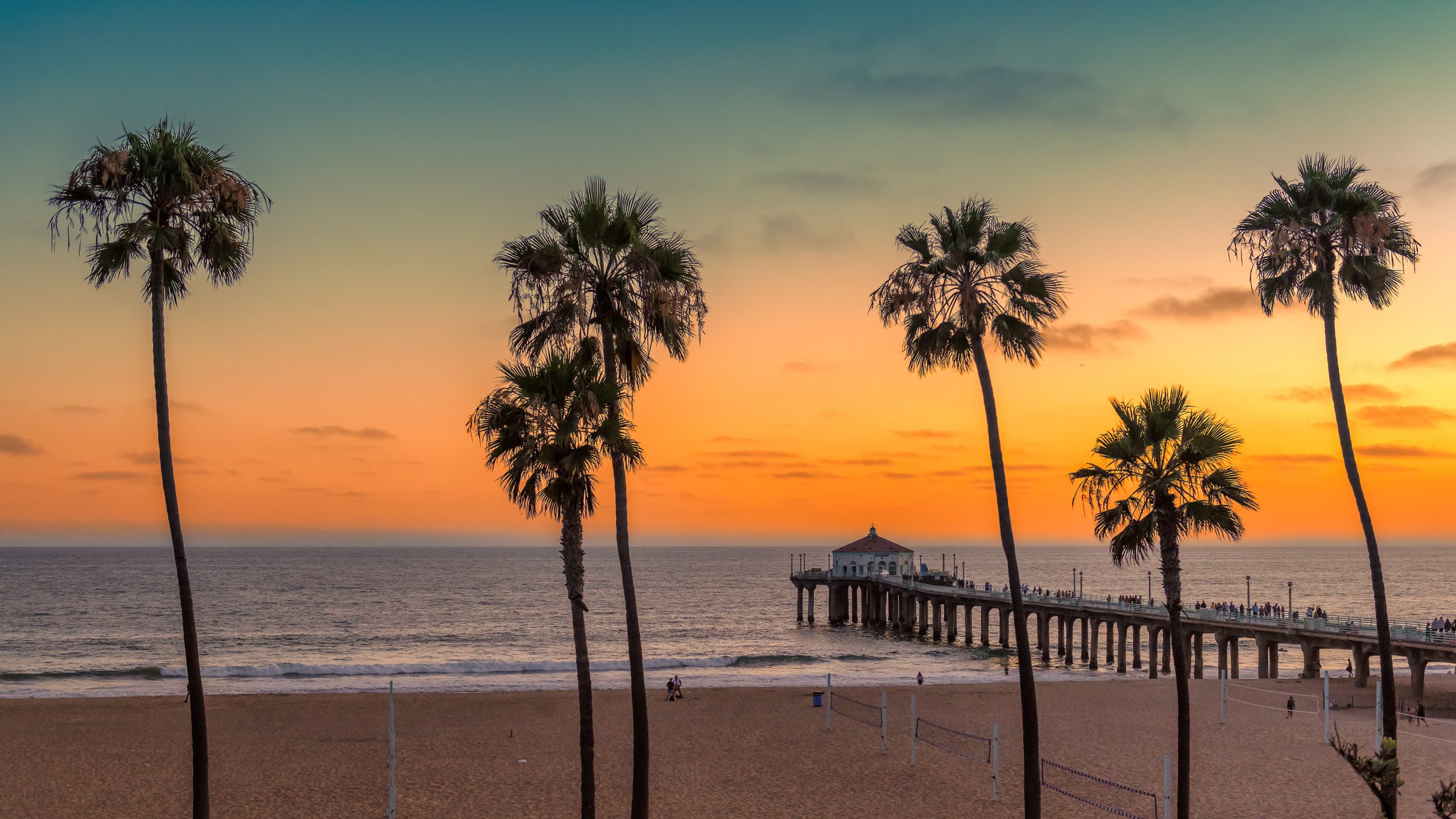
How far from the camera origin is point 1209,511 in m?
16.5

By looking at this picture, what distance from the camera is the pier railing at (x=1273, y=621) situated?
41875mm

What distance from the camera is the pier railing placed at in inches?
1649

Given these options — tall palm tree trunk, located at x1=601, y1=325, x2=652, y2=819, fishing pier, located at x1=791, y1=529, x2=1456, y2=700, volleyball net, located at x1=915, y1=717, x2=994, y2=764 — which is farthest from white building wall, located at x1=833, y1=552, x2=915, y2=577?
tall palm tree trunk, located at x1=601, y1=325, x2=652, y2=819

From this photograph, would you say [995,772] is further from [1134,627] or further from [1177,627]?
[1134,627]

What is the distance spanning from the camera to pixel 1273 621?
51.2 m

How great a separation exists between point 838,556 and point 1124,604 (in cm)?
3441

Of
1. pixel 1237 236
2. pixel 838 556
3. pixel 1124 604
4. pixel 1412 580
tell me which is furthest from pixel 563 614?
pixel 1412 580

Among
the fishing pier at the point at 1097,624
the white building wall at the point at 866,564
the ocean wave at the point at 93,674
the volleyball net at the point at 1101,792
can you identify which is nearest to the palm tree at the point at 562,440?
the volleyball net at the point at 1101,792

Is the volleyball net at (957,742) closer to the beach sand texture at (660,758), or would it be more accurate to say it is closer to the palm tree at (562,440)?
the beach sand texture at (660,758)

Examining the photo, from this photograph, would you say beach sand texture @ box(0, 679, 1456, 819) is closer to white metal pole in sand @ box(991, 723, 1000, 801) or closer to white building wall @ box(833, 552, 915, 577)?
white metal pole in sand @ box(991, 723, 1000, 801)

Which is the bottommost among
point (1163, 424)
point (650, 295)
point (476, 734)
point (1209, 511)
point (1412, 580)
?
point (1412, 580)

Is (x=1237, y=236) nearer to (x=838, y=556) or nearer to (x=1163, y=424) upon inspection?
(x=1163, y=424)

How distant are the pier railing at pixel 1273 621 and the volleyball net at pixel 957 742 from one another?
21647 mm

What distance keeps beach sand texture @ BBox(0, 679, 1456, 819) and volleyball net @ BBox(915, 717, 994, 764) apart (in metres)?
→ 0.59
